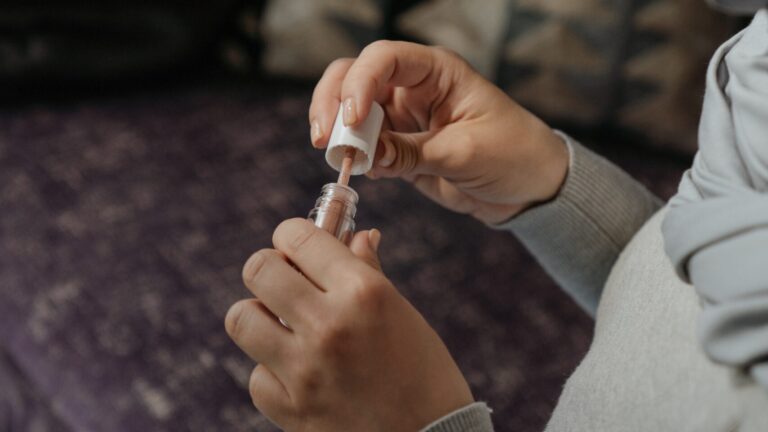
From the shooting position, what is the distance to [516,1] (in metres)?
1.29

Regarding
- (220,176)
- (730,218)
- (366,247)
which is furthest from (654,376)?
(220,176)

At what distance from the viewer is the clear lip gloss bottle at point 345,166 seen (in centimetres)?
56

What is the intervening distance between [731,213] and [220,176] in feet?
2.95

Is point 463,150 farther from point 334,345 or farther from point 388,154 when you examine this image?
point 334,345

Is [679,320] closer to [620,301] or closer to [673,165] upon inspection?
[620,301]

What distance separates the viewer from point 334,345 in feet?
1.56

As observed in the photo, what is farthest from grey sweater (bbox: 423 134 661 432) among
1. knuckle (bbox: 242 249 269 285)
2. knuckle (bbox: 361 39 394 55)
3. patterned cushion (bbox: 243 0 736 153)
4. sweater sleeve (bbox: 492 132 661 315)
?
patterned cushion (bbox: 243 0 736 153)

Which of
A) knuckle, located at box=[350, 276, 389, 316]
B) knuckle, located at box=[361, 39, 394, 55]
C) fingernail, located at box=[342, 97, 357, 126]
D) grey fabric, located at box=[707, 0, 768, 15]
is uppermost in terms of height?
grey fabric, located at box=[707, 0, 768, 15]

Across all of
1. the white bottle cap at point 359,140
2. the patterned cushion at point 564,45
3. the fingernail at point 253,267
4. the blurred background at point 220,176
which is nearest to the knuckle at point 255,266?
the fingernail at point 253,267

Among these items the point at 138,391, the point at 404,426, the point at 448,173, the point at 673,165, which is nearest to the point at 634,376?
the point at 404,426

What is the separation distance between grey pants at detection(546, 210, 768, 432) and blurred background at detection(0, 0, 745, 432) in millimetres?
450

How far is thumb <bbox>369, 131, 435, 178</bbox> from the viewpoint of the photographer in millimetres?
646

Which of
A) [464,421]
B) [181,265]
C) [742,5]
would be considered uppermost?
[742,5]

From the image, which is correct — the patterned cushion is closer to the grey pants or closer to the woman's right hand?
the woman's right hand
